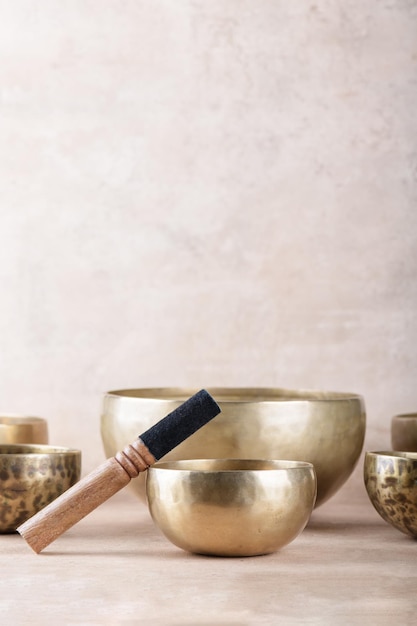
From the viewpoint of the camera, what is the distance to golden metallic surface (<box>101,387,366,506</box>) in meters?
0.99

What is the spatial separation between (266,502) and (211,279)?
0.53 meters

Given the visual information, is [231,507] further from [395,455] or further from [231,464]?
[395,455]

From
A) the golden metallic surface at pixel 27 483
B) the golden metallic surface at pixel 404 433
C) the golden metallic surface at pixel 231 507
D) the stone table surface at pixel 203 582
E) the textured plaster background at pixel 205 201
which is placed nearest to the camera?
the stone table surface at pixel 203 582

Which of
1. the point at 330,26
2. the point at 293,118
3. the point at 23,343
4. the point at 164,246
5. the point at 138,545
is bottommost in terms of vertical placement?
the point at 138,545

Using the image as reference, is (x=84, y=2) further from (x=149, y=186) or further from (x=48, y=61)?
(x=149, y=186)

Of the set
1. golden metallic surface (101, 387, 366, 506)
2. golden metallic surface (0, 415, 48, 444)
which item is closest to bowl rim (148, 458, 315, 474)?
golden metallic surface (101, 387, 366, 506)

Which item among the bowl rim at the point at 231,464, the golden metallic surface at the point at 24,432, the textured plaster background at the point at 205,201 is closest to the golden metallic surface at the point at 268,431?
the bowl rim at the point at 231,464

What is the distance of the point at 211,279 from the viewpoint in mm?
1340

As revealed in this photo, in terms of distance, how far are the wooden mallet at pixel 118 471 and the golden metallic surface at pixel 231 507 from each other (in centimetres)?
3

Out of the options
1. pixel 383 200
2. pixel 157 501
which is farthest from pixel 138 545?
pixel 383 200

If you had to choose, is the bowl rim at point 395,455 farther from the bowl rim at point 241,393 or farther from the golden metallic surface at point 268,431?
the bowl rim at point 241,393

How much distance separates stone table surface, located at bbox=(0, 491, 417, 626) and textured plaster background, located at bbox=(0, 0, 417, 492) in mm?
337

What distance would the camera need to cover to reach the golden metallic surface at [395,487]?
0.92 meters

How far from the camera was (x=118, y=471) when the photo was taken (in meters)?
0.92
